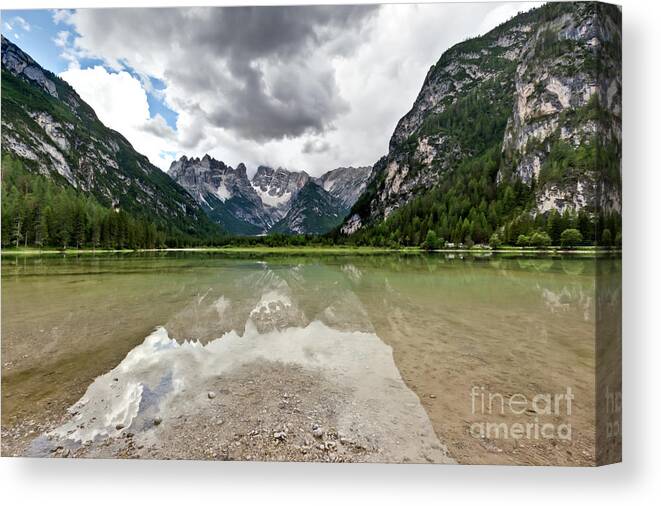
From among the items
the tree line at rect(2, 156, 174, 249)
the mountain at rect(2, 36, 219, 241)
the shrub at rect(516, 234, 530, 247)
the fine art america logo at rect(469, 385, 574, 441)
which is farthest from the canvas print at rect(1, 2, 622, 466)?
the mountain at rect(2, 36, 219, 241)

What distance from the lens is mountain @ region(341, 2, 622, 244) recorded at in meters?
5.46

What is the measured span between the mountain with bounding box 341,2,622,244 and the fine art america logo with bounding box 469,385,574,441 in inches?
122

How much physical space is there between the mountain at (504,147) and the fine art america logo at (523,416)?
10.2ft

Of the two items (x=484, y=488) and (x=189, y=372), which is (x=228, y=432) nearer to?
(x=189, y=372)

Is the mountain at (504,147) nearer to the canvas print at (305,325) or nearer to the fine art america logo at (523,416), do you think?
the canvas print at (305,325)

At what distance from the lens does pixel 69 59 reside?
7531 mm

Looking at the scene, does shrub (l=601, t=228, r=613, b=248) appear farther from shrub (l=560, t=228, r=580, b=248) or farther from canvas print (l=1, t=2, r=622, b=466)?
shrub (l=560, t=228, r=580, b=248)

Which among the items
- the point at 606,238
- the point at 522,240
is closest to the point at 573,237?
the point at 606,238

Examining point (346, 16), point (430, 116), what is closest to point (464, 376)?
point (346, 16)

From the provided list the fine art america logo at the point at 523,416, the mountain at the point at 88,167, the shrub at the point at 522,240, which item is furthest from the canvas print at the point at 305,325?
the mountain at the point at 88,167

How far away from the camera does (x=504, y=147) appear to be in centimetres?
9262

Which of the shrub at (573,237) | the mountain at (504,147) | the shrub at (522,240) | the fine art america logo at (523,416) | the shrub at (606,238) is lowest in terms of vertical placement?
the fine art america logo at (523,416)

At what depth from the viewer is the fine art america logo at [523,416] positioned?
15.9 ft

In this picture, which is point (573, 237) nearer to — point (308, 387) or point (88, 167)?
point (308, 387)
